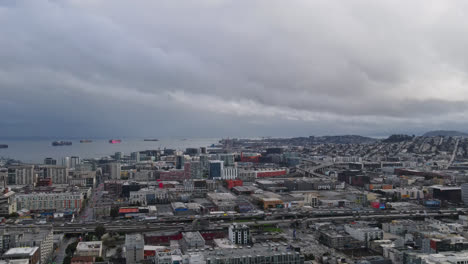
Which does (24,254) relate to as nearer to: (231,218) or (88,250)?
(88,250)

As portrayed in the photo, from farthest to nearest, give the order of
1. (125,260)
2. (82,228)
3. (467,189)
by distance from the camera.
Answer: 1. (467,189)
2. (82,228)
3. (125,260)

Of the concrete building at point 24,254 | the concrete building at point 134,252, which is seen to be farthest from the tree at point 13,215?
the concrete building at point 134,252

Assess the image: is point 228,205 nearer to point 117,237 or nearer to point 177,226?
point 177,226

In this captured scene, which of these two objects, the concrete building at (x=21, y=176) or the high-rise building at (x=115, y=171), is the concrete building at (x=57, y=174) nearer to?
the concrete building at (x=21, y=176)

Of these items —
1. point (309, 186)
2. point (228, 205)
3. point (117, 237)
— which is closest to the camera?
point (117, 237)

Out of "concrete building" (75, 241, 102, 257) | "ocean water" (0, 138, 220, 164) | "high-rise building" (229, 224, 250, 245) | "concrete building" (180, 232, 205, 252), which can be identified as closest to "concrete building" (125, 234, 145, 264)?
"concrete building" (75, 241, 102, 257)

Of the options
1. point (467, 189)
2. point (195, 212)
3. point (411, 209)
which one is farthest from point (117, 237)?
point (467, 189)

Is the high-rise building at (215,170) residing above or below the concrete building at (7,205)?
above

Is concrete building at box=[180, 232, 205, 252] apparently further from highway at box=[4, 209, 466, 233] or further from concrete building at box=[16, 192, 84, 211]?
concrete building at box=[16, 192, 84, 211]
